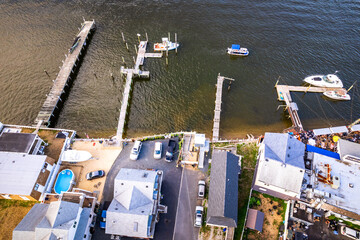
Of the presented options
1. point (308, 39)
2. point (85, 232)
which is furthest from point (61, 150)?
point (308, 39)

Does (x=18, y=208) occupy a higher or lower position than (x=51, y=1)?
lower

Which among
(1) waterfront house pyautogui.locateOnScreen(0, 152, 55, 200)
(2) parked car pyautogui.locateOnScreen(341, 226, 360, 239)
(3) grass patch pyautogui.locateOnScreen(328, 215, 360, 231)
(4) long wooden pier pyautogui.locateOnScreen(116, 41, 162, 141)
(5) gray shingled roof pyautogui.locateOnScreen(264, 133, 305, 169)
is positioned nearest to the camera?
(2) parked car pyautogui.locateOnScreen(341, 226, 360, 239)

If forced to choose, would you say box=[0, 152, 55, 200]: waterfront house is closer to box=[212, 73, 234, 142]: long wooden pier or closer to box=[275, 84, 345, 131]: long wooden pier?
box=[212, 73, 234, 142]: long wooden pier

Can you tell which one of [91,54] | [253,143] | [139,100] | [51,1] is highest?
[51,1]

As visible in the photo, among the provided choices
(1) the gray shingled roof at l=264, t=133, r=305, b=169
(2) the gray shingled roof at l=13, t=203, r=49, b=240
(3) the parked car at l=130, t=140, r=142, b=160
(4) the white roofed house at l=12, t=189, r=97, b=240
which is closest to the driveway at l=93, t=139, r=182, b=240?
(3) the parked car at l=130, t=140, r=142, b=160

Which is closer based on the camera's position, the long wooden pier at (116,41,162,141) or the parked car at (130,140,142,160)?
the parked car at (130,140,142,160)

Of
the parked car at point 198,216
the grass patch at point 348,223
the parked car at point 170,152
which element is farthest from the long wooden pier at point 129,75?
the grass patch at point 348,223

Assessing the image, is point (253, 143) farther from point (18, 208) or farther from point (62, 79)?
point (62, 79)
